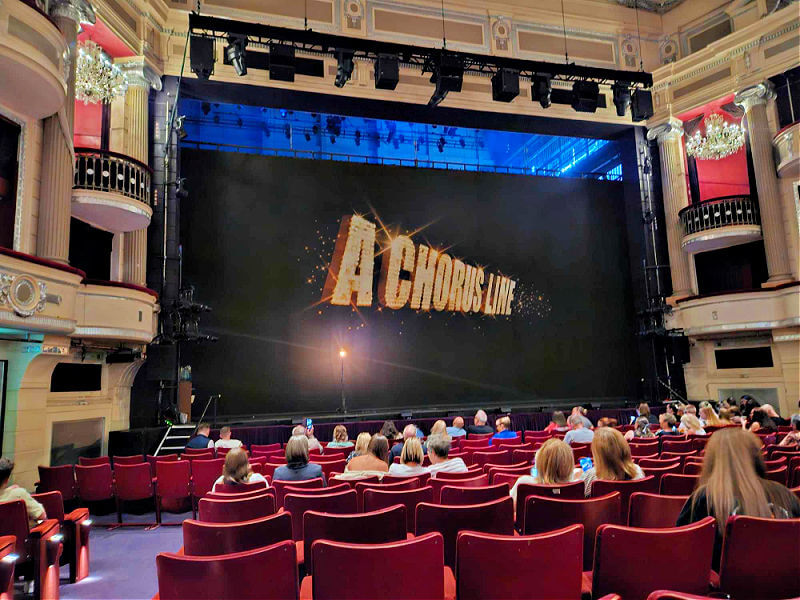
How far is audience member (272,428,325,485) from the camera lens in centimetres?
374

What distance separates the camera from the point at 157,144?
10828mm

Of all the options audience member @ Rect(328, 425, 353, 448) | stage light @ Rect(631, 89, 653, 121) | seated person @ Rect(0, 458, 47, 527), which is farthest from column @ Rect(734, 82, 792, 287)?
seated person @ Rect(0, 458, 47, 527)

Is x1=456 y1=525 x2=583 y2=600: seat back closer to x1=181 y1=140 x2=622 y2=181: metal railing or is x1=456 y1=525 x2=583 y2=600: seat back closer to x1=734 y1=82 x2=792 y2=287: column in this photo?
x1=181 y1=140 x2=622 y2=181: metal railing

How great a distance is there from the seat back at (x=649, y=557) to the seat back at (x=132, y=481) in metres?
4.73

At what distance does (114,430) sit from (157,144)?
5.61 meters

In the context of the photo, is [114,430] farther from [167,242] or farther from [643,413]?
[643,413]

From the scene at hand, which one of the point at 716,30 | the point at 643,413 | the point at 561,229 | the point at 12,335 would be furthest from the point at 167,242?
the point at 716,30

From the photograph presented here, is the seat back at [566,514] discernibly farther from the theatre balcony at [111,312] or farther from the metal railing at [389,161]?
the metal railing at [389,161]

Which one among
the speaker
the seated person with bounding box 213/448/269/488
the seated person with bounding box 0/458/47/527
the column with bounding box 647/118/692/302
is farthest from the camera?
the column with bounding box 647/118/692/302

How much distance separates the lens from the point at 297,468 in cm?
379

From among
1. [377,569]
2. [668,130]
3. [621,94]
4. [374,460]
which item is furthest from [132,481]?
[668,130]

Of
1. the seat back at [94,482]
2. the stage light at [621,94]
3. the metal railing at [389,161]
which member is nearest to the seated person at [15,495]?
the seat back at [94,482]

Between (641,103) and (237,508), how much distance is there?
10610mm

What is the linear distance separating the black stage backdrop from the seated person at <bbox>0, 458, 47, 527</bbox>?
8274 millimetres
